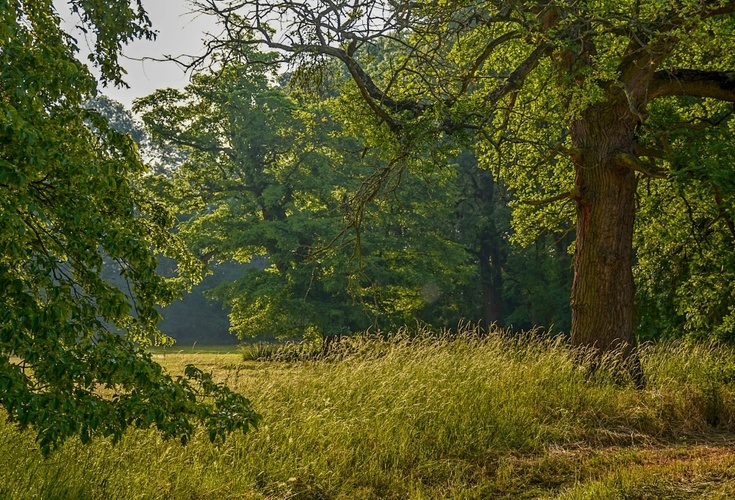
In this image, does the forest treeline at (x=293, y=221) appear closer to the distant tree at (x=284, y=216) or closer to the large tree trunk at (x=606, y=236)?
the distant tree at (x=284, y=216)

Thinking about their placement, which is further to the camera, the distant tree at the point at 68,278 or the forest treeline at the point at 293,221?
the forest treeline at the point at 293,221

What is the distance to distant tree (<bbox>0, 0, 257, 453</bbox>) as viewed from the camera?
3.74 metres

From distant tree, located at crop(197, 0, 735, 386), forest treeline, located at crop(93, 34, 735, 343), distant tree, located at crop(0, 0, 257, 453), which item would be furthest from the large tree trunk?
forest treeline, located at crop(93, 34, 735, 343)

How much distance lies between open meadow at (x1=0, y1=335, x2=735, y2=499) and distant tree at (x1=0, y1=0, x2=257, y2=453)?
1556 millimetres

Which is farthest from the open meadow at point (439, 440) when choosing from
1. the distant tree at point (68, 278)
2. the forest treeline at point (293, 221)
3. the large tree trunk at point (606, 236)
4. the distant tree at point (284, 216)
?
the distant tree at point (284, 216)

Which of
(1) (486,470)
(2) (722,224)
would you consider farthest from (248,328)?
(1) (486,470)

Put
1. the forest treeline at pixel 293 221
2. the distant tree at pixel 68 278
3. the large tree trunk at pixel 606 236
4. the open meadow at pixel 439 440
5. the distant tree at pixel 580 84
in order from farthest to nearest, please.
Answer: the forest treeline at pixel 293 221 < the large tree trunk at pixel 606 236 < the distant tree at pixel 580 84 < the open meadow at pixel 439 440 < the distant tree at pixel 68 278

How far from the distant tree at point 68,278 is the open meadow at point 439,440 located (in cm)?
156

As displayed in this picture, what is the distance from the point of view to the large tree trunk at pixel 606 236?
10.9 meters

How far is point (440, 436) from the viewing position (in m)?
7.91

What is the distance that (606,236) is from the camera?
1092cm

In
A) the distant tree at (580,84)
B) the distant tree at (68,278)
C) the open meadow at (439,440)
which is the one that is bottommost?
the open meadow at (439,440)

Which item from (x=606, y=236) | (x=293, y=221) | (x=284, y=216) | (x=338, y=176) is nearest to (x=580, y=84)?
(x=606, y=236)

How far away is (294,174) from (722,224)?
16149 millimetres
